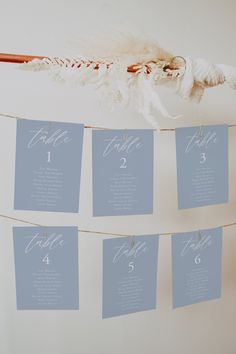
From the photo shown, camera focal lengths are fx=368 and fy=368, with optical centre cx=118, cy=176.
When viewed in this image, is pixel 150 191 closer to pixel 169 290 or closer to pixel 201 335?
pixel 169 290

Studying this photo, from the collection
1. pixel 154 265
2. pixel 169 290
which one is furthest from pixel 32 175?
pixel 169 290

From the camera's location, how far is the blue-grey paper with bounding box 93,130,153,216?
914mm

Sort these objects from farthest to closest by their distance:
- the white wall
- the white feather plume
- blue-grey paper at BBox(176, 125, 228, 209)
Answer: the white wall < blue-grey paper at BBox(176, 125, 228, 209) < the white feather plume

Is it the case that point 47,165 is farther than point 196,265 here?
No

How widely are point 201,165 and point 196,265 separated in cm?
29

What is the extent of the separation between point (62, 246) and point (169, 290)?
626 millimetres

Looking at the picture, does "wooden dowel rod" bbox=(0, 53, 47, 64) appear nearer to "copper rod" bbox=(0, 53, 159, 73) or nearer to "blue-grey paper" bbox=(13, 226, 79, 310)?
"copper rod" bbox=(0, 53, 159, 73)

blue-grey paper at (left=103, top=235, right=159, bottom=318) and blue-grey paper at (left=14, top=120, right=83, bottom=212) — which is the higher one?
blue-grey paper at (left=14, top=120, right=83, bottom=212)

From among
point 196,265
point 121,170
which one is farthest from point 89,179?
point 196,265

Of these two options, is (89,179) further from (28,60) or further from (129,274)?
(28,60)

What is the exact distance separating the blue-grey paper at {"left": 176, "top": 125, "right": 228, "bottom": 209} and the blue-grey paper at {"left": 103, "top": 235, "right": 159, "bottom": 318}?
16 cm

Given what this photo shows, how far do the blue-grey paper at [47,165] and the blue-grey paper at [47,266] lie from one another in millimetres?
78

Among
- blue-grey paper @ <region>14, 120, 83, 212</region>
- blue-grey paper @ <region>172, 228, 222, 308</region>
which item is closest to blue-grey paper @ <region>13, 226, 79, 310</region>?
blue-grey paper @ <region>14, 120, 83, 212</region>

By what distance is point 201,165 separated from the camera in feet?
3.22
